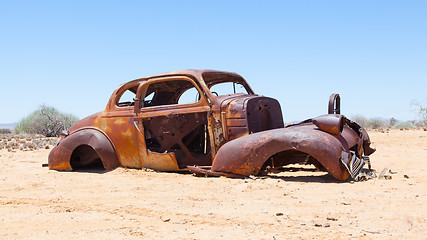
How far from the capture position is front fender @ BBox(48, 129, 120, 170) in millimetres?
6742

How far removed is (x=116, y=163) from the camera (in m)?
6.80

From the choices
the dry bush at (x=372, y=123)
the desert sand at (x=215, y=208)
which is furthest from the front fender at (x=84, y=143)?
the dry bush at (x=372, y=123)

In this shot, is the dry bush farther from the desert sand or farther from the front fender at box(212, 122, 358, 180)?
the front fender at box(212, 122, 358, 180)

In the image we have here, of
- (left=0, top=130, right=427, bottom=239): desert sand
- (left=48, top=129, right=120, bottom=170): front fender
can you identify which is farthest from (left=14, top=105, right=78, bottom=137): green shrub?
(left=0, top=130, right=427, bottom=239): desert sand

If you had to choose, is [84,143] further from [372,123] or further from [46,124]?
[372,123]

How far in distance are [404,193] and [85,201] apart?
343cm

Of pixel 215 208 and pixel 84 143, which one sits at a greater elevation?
pixel 84 143

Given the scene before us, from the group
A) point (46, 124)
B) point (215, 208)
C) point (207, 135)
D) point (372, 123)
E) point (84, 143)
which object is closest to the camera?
point (215, 208)

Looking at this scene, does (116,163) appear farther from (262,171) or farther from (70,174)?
(262,171)

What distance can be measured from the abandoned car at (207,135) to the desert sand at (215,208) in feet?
0.89

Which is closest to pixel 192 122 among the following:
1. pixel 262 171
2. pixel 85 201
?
pixel 262 171

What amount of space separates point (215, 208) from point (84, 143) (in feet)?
12.5

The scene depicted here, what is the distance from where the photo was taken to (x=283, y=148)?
4922 millimetres

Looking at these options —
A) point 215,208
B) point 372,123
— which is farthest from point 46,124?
point 215,208
